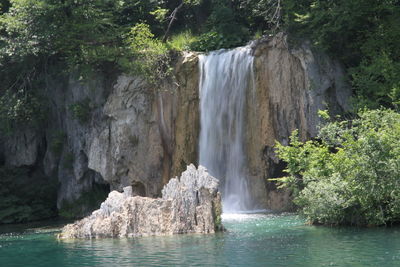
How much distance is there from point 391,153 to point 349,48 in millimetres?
9545

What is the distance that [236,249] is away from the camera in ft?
51.2

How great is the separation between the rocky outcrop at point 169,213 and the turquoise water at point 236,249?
0.72 metres

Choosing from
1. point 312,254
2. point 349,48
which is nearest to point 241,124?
point 349,48

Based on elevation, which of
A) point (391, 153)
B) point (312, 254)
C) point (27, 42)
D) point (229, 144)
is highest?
point (27, 42)

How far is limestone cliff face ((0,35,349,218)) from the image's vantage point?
1025 inches

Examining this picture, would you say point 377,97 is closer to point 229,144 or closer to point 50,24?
point 229,144

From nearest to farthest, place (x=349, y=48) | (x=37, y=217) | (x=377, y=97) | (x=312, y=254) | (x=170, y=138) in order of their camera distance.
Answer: (x=312, y=254) → (x=377, y=97) → (x=349, y=48) → (x=170, y=138) → (x=37, y=217)

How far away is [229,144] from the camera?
90.1 feet

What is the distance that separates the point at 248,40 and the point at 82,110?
315 inches

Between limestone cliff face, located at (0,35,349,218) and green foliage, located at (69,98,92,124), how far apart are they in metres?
0.06

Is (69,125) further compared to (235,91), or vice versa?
(69,125)

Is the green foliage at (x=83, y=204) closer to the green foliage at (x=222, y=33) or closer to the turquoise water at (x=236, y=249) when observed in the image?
the green foliage at (x=222, y=33)

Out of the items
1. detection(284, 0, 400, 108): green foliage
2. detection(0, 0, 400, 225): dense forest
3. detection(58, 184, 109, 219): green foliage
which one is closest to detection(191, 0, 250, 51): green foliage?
detection(0, 0, 400, 225): dense forest

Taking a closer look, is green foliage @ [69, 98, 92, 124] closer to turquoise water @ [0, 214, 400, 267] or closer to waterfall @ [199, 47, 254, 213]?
waterfall @ [199, 47, 254, 213]
